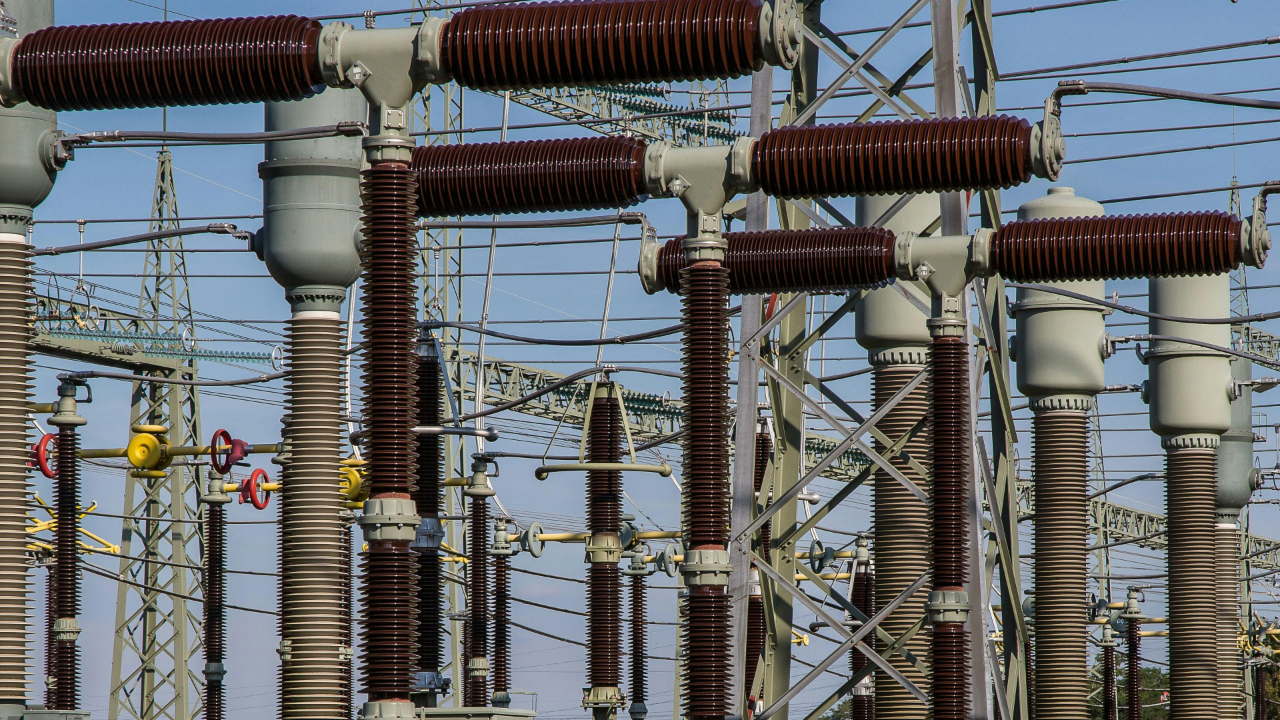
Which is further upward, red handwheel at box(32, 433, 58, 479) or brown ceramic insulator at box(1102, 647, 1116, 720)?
red handwheel at box(32, 433, 58, 479)

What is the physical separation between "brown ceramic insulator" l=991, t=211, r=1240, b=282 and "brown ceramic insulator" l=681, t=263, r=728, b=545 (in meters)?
3.08

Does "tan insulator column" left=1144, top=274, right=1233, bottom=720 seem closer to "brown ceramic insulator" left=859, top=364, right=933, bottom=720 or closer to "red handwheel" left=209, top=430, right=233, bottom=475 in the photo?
"brown ceramic insulator" left=859, top=364, right=933, bottom=720

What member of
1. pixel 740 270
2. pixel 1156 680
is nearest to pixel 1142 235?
pixel 740 270

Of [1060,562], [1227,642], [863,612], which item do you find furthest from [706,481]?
[1227,642]

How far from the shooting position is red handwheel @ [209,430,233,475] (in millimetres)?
22497

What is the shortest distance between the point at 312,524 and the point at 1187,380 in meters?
16.5

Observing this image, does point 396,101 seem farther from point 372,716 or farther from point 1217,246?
point 1217,246

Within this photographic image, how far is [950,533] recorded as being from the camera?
1209 centimetres

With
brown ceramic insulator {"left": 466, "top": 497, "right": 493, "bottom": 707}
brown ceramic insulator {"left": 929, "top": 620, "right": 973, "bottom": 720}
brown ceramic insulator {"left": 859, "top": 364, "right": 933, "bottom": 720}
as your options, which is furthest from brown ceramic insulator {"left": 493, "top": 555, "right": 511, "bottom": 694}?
brown ceramic insulator {"left": 929, "top": 620, "right": 973, "bottom": 720}

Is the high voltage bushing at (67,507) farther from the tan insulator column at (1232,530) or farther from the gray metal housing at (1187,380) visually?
the tan insulator column at (1232,530)

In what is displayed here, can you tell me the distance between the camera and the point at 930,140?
11047 millimetres

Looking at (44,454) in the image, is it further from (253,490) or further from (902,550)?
(902,550)

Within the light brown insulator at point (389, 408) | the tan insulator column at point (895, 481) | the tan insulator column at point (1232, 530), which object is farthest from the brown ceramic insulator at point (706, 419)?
the tan insulator column at point (1232, 530)

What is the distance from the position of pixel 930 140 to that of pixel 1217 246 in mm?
2537
